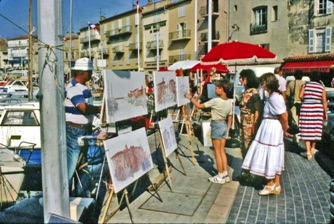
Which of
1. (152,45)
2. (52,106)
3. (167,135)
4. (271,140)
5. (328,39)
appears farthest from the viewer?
(152,45)

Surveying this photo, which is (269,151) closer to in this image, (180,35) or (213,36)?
(213,36)

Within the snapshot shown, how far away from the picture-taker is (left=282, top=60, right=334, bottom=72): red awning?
83.1ft

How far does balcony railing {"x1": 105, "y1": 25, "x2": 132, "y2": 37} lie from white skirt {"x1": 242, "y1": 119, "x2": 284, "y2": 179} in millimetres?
53478

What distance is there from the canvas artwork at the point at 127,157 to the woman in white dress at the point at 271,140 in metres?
1.69

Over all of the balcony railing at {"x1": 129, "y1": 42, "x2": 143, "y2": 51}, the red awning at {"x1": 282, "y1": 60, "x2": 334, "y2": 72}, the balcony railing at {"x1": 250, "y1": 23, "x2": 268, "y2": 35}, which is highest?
the balcony railing at {"x1": 129, "y1": 42, "x2": 143, "y2": 51}

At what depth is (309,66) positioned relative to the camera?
87.1ft

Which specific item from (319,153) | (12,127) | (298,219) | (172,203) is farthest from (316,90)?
(12,127)

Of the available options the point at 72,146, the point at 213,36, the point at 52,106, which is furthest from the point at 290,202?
the point at 213,36

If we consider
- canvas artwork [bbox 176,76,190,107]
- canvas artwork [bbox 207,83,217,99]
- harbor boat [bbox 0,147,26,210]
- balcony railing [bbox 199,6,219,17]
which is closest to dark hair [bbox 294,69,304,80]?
canvas artwork [bbox 207,83,217,99]

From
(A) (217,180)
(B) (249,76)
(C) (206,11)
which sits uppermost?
(C) (206,11)

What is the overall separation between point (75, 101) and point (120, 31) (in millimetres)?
56812

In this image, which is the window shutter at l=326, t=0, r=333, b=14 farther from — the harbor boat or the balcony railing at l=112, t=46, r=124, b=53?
the balcony railing at l=112, t=46, r=124, b=53

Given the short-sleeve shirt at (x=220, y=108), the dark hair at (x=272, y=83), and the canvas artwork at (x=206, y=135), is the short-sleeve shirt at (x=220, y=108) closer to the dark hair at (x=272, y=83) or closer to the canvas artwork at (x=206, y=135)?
the dark hair at (x=272, y=83)

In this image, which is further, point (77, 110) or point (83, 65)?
point (83, 65)
